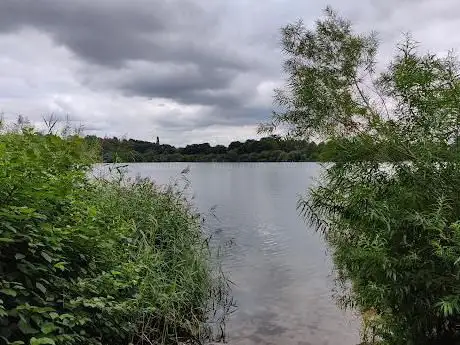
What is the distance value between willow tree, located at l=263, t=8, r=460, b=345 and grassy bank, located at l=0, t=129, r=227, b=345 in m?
2.74

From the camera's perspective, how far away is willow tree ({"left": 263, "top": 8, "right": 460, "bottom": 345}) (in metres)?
5.12

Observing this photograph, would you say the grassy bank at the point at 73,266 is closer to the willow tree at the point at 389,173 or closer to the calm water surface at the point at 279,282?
the calm water surface at the point at 279,282

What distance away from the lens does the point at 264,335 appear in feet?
30.8

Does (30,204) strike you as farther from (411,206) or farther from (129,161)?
(129,161)

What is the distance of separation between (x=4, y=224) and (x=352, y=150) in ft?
14.2

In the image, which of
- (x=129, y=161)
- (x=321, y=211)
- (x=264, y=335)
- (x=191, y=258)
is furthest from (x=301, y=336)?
(x=129, y=161)

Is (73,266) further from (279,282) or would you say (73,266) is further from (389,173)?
(279,282)

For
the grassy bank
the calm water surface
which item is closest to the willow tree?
the calm water surface

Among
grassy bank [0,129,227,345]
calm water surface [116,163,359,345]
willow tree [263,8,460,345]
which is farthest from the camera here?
calm water surface [116,163,359,345]

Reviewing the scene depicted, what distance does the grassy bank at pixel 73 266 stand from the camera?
11.7ft

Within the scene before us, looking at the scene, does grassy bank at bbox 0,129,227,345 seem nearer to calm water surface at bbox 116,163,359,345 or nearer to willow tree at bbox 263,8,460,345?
calm water surface at bbox 116,163,359,345

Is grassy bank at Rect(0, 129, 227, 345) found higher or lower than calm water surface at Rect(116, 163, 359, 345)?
higher

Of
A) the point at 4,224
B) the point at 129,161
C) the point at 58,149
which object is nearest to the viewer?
the point at 4,224

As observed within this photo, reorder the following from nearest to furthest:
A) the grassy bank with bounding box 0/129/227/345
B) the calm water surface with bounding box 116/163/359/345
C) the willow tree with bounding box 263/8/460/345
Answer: the grassy bank with bounding box 0/129/227/345 < the willow tree with bounding box 263/8/460/345 < the calm water surface with bounding box 116/163/359/345
